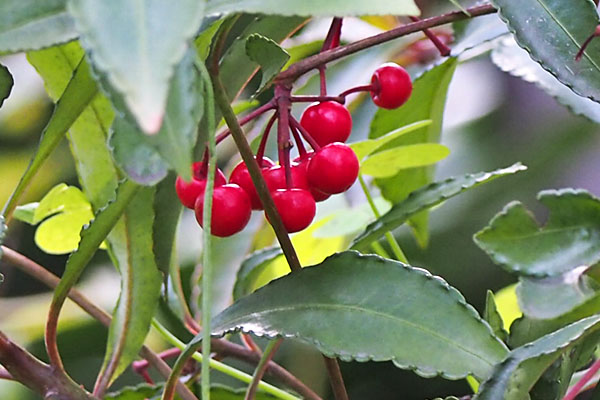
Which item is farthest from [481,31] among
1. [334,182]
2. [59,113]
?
[59,113]

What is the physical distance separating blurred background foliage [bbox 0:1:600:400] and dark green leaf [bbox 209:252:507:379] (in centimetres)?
51

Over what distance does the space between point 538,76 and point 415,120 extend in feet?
0.44

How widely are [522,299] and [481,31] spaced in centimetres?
21

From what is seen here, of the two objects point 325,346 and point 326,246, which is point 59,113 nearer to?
point 325,346

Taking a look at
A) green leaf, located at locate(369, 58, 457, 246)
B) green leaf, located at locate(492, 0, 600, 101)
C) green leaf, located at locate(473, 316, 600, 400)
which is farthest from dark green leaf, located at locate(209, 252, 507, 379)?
green leaf, located at locate(369, 58, 457, 246)

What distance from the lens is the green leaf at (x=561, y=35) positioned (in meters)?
0.38

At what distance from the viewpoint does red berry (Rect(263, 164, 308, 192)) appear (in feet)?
1.48

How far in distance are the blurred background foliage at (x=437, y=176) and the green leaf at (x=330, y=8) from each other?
0.65 m

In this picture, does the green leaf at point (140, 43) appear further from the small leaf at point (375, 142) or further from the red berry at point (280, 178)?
the small leaf at point (375, 142)

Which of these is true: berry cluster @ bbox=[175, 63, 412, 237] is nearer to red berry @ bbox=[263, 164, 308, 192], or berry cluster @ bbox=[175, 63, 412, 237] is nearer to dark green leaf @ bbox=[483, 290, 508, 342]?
red berry @ bbox=[263, 164, 308, 192]

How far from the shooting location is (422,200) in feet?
1.60

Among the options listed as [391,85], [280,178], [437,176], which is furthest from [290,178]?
[437,176]

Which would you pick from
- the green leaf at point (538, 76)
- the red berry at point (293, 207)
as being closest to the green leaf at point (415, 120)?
the green leaf at point (538, 76)

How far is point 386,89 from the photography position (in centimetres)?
52
